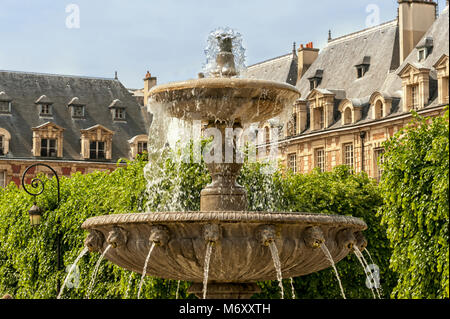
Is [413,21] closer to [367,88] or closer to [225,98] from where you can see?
[367,88]

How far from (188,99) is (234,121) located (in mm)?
791

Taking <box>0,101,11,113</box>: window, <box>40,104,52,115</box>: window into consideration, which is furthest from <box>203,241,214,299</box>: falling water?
<box>40,104,52,115</box>: window

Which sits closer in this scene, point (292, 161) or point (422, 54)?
point (422, 54)

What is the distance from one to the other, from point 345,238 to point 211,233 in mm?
2046

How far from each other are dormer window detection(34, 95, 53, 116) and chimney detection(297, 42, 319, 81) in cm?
1686

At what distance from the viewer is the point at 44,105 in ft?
198

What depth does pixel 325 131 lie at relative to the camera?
49.4 metres

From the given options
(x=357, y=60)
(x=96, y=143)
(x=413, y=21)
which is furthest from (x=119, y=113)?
(x=413, y=21)

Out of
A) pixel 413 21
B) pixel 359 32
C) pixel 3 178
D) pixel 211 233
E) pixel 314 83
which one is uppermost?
pixel 359 32

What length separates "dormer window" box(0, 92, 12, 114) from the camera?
58.7 metres

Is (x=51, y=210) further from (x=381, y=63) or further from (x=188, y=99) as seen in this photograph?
(x=381, y=63)

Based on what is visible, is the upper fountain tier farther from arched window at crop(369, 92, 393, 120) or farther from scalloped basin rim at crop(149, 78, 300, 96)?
arched window at crop(369, 92, 393, 120)

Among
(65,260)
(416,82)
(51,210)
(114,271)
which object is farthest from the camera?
(416,82)
